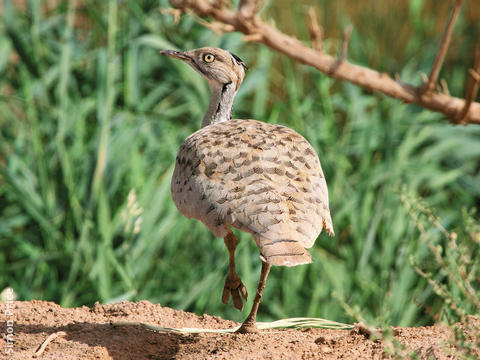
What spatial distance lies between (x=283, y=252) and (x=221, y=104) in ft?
5.18

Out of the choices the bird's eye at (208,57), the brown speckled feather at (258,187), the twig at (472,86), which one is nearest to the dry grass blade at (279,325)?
the brown speckled feather at (258,187)

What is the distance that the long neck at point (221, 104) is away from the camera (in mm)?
3973

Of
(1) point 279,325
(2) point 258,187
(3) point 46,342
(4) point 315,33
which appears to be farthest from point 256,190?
(3) point 46,342

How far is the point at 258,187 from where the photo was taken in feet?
9.38

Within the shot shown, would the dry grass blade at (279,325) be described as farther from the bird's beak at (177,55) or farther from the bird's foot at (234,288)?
the bird's beak at (177,55)

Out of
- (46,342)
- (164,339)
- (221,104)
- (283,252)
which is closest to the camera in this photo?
(283,252)

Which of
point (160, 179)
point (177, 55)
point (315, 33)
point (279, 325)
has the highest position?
point (315, 33)

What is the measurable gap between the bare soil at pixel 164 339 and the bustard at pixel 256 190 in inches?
9.0

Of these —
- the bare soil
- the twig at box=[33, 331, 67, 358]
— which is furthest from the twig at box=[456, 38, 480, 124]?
the twig at box=[33, 331, 67, 358]

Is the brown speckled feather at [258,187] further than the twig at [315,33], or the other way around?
the twig at [315,33]

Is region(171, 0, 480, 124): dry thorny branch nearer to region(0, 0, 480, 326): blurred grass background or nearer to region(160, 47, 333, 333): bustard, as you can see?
region(160, 47, 333, 333): bustard

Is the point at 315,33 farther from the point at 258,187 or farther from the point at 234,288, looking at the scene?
the point at 234,288

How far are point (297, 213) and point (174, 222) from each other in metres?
2.28

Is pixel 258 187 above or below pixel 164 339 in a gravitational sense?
above
